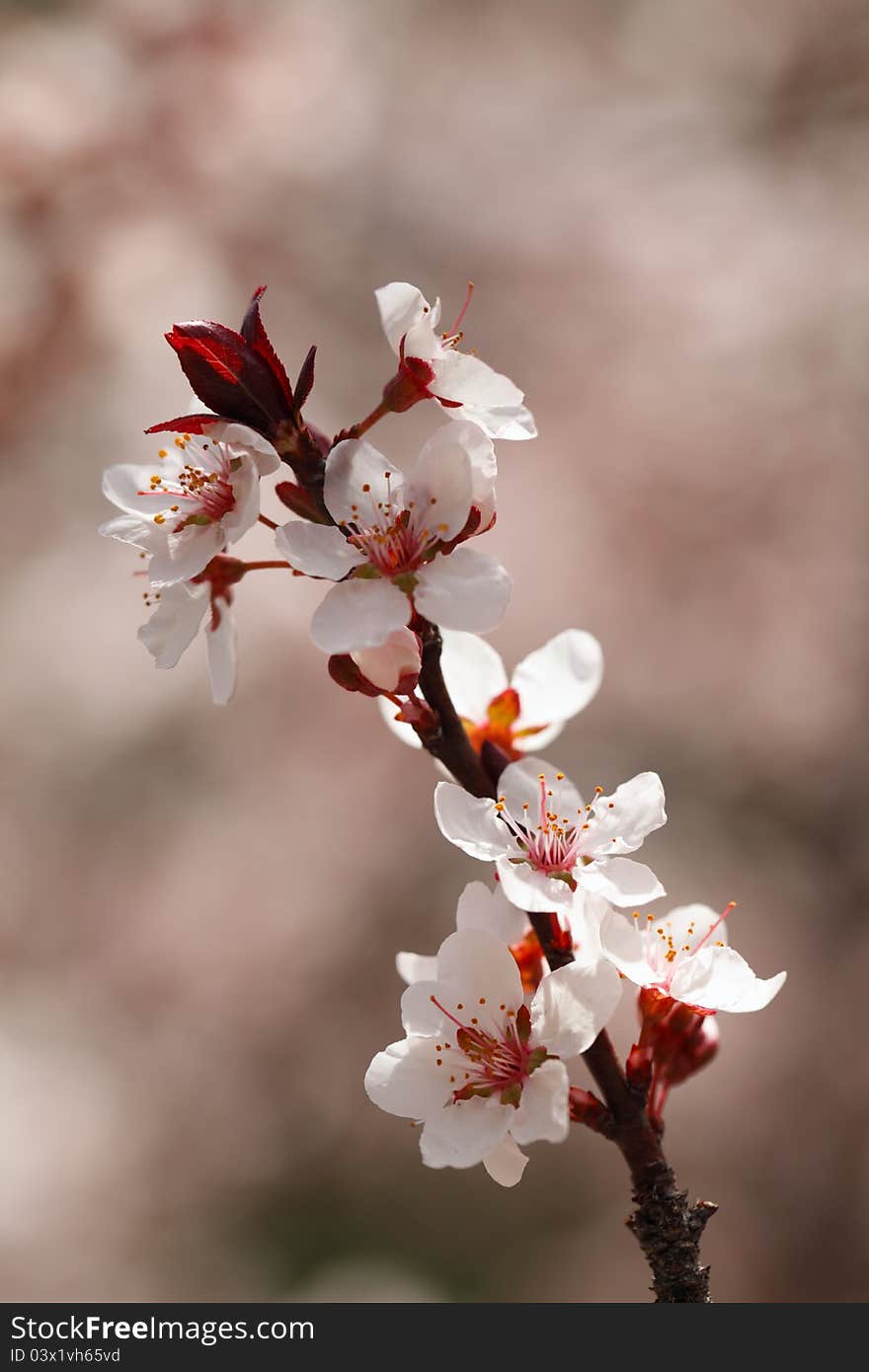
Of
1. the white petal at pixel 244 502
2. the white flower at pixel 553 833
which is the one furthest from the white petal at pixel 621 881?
the white petal at pixel 244 502

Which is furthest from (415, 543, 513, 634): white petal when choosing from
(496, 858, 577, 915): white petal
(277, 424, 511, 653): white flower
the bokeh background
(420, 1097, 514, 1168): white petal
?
the bokeh background

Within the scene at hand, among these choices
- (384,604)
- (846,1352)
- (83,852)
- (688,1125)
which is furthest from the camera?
(83,852)

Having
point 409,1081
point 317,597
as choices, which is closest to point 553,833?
point 409,1081

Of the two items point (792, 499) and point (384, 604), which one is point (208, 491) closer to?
point (384, 604)

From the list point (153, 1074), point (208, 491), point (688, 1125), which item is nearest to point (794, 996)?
point (688, 1125)

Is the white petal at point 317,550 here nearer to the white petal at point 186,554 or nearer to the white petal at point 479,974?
the white petal at point 186,554

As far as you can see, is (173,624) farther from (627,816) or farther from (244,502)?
(627,816)

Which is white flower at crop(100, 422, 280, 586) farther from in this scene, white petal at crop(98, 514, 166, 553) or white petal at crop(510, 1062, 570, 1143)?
white petal at crop(510, 1062, 570, 1143)
